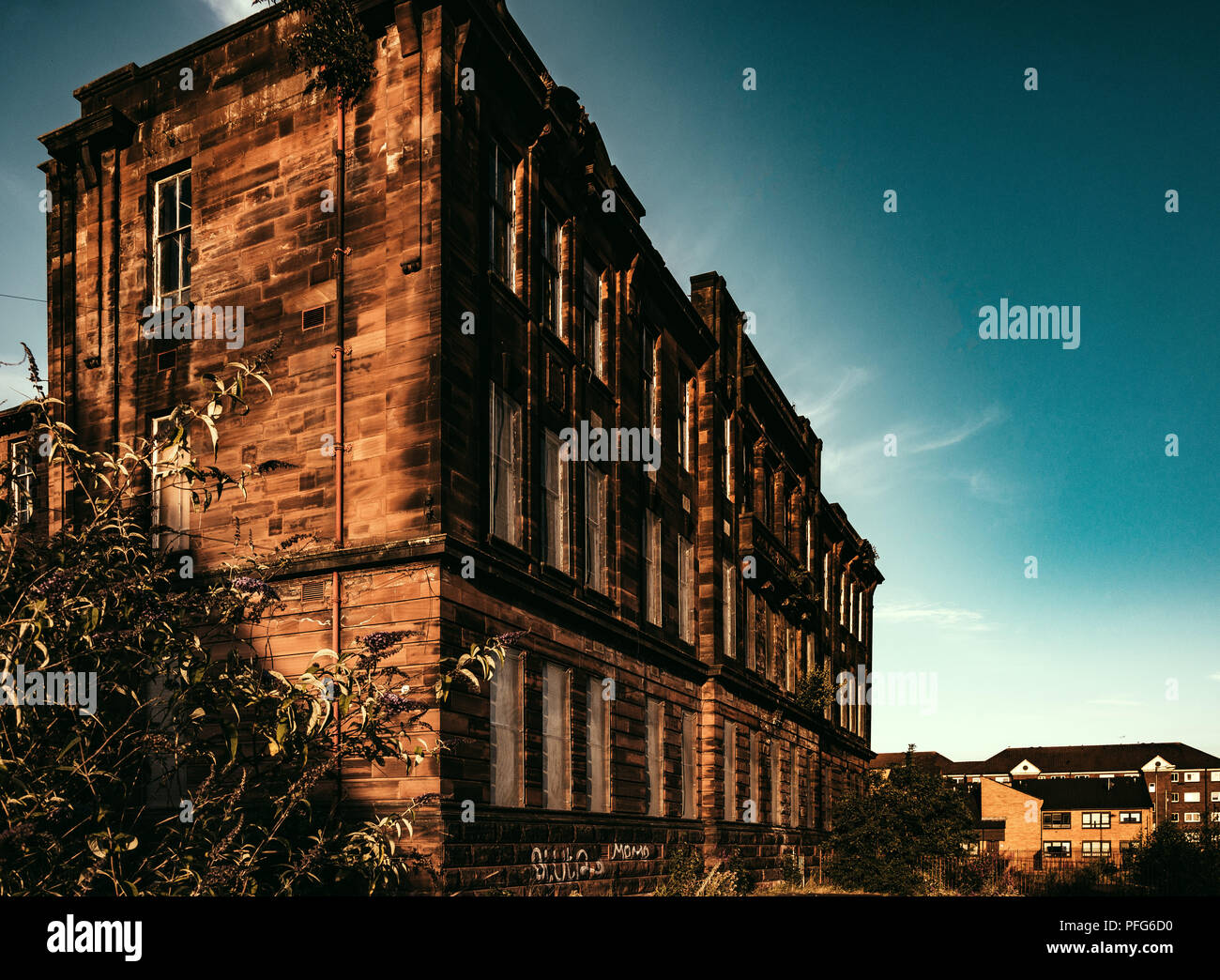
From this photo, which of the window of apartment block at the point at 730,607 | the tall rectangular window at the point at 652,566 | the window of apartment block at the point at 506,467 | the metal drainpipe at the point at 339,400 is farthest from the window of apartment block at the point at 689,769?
the metal drainpipe at the point at 339,400

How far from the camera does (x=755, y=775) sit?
32.0 meters

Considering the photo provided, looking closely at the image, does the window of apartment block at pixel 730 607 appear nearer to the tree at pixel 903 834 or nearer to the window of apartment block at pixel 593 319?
the tree at pixel 903 834

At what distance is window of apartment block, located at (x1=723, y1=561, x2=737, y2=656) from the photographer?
3050 cm

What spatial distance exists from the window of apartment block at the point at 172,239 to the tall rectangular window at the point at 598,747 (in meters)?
10.9

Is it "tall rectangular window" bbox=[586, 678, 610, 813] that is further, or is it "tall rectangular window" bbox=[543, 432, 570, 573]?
"tall rectangular window" bbox=[586, 678, 610, 813]

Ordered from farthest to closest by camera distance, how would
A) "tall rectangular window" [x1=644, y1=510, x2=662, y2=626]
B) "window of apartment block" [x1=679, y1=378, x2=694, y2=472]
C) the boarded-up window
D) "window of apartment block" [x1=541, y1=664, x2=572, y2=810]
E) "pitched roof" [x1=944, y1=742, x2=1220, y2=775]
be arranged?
"pitched roof" [x1=944, y1=742, x2=1220, y2=775]
the boarded-up window
"window of apartment block" [x1=679, y1=378, x2=694, y2=472]
"tall rectangular window" [x1=644, y1=510, x2=662, y2=626]
"window of apartment block" [x1=541, y1=664, x2=572, y2=810]

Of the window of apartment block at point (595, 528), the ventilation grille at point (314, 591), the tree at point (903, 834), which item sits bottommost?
the tree at point (903, 834)

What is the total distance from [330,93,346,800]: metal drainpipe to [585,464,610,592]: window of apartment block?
650 centimetres

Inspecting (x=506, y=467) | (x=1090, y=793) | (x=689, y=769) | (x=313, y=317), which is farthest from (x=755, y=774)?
(x=1090, y=793)

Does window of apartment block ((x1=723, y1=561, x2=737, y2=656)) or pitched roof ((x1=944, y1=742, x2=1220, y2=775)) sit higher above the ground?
window of apartment block ((x1=723, y1=561, x2=737, y2=656))

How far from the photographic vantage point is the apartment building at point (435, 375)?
16250 mm

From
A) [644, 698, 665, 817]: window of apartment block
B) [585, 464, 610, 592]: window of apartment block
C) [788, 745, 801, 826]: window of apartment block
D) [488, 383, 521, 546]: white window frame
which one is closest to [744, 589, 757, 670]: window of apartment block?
[788, 745, 801, 826]: window of apartment block

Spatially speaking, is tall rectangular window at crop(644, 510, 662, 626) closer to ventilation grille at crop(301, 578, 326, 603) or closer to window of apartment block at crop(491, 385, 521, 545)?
window of apartment block at crop(491, 385, 521, 545)
